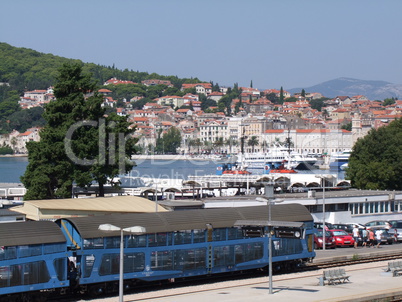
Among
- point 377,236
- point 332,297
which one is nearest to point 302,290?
point 332,297

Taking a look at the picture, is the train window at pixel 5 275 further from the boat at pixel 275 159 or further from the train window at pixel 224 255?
the boat at pixel 275 159

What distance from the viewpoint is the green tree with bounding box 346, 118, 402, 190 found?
62.0m

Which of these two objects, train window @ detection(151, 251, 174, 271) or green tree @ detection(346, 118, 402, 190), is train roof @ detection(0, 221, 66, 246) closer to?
train window @ detection(151, 251, 174, 271)

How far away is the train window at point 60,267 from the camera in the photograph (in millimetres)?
19922

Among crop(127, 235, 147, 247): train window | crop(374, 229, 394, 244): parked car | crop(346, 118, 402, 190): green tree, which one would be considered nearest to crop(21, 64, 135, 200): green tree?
crop(374, 229, 394, 244): parked car

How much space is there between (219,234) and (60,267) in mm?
5865

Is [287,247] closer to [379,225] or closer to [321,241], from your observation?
[321,241]

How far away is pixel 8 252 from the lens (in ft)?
62.3

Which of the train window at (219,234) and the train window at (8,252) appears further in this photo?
the train window at (219,234)

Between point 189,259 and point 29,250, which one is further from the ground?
point 29,250

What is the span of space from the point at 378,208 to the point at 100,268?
28291 millimetres

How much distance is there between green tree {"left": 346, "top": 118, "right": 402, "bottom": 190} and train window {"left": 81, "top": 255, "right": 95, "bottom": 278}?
43.1m

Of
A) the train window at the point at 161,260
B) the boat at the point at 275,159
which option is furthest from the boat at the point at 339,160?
the train window at the point at 161,260

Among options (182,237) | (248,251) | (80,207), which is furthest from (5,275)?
(80,207)
